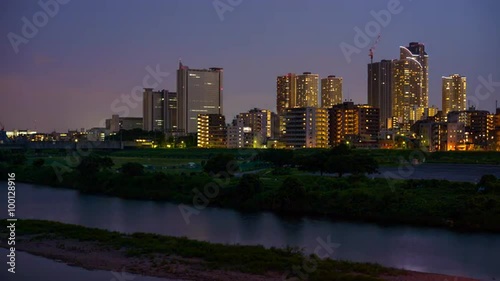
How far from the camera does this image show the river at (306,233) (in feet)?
36.3

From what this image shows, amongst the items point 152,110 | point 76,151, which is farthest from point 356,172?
point 152,110

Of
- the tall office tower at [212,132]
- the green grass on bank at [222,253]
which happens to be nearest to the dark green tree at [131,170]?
the green grass on bank at [222,253]

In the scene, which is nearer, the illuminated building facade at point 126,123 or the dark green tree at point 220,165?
the dark green tree at point 220,165

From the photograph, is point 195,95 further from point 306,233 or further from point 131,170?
point 306,233

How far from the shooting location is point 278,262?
387 inches

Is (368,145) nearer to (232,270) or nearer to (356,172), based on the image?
(356,172)

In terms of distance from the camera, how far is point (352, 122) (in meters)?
68.9

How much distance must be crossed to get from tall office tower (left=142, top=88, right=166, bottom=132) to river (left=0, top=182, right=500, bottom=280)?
88892 mm

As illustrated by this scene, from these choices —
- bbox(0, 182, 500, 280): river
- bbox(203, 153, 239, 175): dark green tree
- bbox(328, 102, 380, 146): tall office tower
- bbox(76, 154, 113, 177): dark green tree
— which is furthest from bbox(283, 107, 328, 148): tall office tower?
bbox(0, 182, 500, 280): river

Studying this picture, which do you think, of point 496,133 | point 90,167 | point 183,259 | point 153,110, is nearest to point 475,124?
point 496,133

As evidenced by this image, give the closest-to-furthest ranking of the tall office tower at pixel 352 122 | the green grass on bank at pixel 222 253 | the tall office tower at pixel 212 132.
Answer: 1. the green grass on bank at pixel 222 253
2. the tall office tower at pixel 352 122
3. the tall office tower at pixel 212 132

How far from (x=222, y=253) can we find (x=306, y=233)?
3743mm

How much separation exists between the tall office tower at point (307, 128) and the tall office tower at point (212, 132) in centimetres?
1028

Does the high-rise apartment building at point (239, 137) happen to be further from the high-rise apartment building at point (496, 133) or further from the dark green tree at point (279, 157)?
the dark green tree at point (279, 157)
